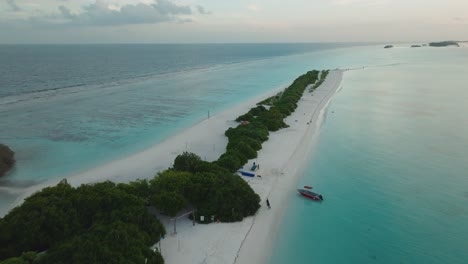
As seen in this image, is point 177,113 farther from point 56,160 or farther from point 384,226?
point 384,226

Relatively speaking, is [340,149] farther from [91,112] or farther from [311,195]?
[91,112]

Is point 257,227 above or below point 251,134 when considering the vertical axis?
below

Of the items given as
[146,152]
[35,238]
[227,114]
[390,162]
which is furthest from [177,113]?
[35,238]

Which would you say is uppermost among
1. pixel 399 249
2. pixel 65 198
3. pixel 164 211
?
pixel 65 198

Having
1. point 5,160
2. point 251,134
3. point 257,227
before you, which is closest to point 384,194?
point 257,227

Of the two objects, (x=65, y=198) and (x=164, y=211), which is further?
(x=164, y=211)

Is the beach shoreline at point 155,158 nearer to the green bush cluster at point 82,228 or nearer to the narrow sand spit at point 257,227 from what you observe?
the narrow sand spit at point 257,227

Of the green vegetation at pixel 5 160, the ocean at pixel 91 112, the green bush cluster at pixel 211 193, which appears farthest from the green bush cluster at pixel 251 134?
the green vegetation at pixel 5 160
